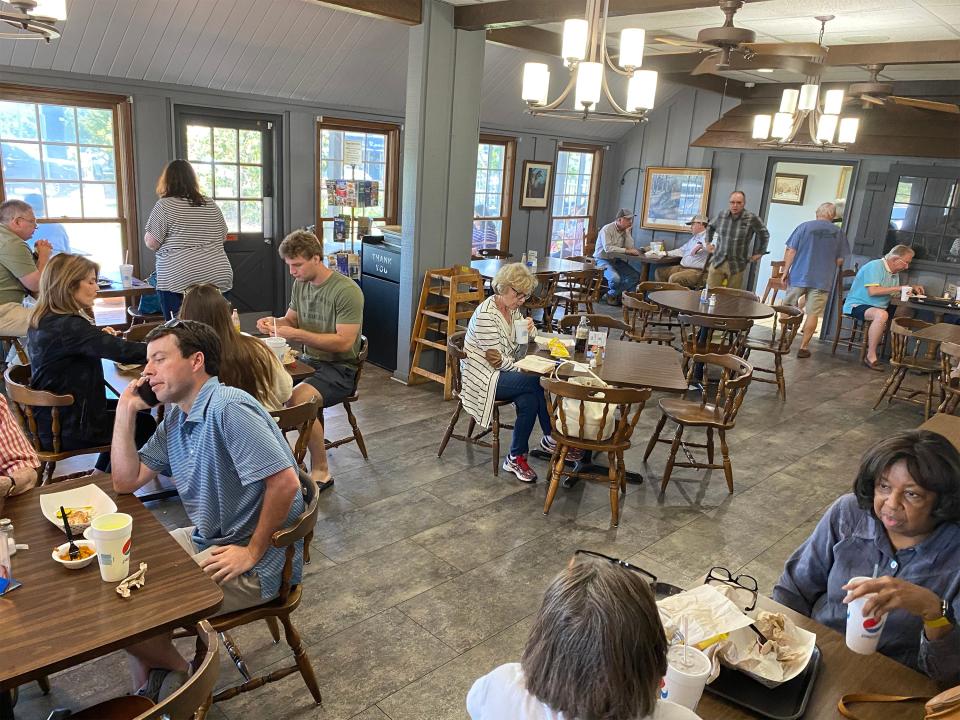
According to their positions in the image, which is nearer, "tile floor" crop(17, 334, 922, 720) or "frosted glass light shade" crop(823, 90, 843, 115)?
"tile floor" crop(17, 334, 922, 720)

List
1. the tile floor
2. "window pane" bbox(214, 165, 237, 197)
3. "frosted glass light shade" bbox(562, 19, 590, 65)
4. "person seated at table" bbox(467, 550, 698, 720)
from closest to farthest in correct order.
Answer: "person seated at table" bbox(467, 550, 698, 720)
the tile floor
"frosted glass light shade" bbox(562, 19, 590, 65)
"window pane" bbox(214, 165, 237, 197)

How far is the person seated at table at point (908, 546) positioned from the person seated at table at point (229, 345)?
83.0 inches

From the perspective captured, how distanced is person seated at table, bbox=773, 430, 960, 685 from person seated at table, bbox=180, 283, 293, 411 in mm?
2109

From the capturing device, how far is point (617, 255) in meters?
9.67

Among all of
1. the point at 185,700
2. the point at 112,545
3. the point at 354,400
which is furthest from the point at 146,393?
the point at 354,400

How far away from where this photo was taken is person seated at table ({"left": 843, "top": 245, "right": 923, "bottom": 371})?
743 centimetres

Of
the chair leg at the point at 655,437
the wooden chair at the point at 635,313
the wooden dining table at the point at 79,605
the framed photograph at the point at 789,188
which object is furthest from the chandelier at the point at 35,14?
the framed photograph at the point at 789,188

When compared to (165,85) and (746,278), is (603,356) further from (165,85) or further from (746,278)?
(746,278)

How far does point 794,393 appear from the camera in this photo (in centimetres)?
650

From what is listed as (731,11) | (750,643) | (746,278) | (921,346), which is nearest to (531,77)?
(731,11)

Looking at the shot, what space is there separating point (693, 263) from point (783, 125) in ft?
11.7

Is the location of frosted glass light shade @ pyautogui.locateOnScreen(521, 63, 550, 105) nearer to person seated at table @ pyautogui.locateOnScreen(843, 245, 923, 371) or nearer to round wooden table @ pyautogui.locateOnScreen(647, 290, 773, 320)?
round wooden table @ pyautogui.locateOnScreen(647, 290, 773, 320)

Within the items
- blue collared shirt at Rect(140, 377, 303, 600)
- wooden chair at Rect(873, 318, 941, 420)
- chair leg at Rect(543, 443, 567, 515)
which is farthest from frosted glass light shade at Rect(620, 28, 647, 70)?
wooden chair at Rect(873, 318, 941, 420)

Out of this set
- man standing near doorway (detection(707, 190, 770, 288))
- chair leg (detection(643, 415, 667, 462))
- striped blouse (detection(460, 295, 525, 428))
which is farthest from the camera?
man standing near doorway (detection(707, 190, 770, 288))
